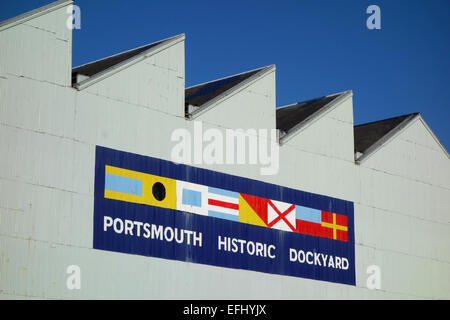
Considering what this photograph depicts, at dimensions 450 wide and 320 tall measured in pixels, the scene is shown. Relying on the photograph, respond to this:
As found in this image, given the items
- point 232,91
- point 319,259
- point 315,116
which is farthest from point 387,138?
point 232,91

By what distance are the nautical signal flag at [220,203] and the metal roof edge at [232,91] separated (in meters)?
3.08

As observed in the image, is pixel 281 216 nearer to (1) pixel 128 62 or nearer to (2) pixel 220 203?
(2) pixel 220 203

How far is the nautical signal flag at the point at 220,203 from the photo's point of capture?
32.8 meters

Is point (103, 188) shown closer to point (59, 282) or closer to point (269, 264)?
point (59, 282)

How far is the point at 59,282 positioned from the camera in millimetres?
30094

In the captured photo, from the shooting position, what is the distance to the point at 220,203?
1407 inches

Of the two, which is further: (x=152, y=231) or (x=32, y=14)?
(x=152, y=231)

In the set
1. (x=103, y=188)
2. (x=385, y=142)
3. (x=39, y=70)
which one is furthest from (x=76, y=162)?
(x=385, y=142)

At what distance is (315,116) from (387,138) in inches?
213

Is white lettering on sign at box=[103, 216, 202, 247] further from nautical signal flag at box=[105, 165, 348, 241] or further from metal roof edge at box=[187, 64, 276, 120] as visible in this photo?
metal roof edge at box=[187, 64, 276, 120]

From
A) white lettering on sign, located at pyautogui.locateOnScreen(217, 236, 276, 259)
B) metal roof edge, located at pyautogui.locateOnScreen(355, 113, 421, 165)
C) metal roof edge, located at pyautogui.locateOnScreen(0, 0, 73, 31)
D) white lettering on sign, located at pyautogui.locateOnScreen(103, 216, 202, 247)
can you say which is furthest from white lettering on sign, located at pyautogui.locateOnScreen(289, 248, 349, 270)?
metal roof edge, located at pyautogui.locateOnScreen(0, 0, 73, 31)

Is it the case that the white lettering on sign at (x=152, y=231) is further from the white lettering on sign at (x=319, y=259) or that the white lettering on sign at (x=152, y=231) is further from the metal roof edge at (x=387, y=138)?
the metal roof edge at (x=387, y=138)

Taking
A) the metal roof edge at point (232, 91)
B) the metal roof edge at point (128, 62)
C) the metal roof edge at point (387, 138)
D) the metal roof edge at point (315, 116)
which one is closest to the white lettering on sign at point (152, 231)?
the metal roof edge at point (232, 91)

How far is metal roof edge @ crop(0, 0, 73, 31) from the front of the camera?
30078mm
